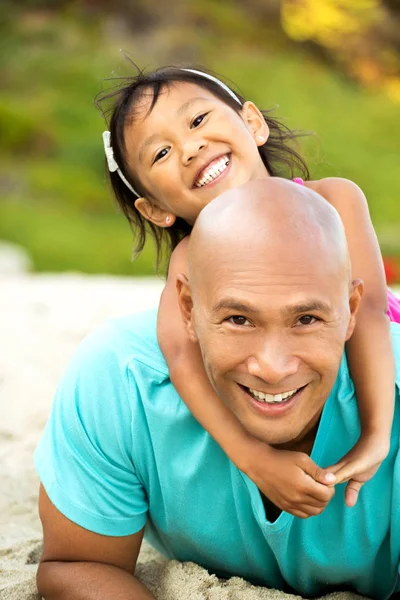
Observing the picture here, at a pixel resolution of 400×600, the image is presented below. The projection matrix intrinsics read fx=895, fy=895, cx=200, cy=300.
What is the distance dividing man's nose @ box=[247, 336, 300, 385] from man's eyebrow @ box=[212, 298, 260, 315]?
0.06 m

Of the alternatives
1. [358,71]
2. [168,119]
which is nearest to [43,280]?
[168,119]

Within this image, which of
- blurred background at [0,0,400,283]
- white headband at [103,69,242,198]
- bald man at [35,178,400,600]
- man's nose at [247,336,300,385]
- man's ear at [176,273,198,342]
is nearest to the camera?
man's nose at [247,336,300,385]

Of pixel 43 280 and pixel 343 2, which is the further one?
pixel 343 2

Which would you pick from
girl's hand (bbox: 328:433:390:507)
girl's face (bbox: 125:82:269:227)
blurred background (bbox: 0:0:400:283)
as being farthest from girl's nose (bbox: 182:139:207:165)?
blurred background (bbox: 0:0:400:283)

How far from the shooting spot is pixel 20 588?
2.25m

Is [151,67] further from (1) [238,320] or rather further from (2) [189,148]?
(1) [238,320]

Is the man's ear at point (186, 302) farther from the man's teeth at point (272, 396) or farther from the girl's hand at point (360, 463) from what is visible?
the girl's hand at point (360, 463)

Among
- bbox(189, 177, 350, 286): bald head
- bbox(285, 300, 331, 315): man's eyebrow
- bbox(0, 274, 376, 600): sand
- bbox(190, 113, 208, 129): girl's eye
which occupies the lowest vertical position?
bbox(0, 274, 376, 600): sand

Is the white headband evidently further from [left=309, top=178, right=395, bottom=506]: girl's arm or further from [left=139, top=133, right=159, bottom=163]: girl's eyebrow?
[left=309, top=178, right=395, bottom=506]: girl's arm

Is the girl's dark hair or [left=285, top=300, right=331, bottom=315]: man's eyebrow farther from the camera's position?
the girl's dark hair

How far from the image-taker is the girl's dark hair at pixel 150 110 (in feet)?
8.09

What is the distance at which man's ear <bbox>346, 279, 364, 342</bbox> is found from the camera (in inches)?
71.9

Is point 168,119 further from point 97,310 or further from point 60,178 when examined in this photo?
point 60,178

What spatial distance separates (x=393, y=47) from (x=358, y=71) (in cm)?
75
